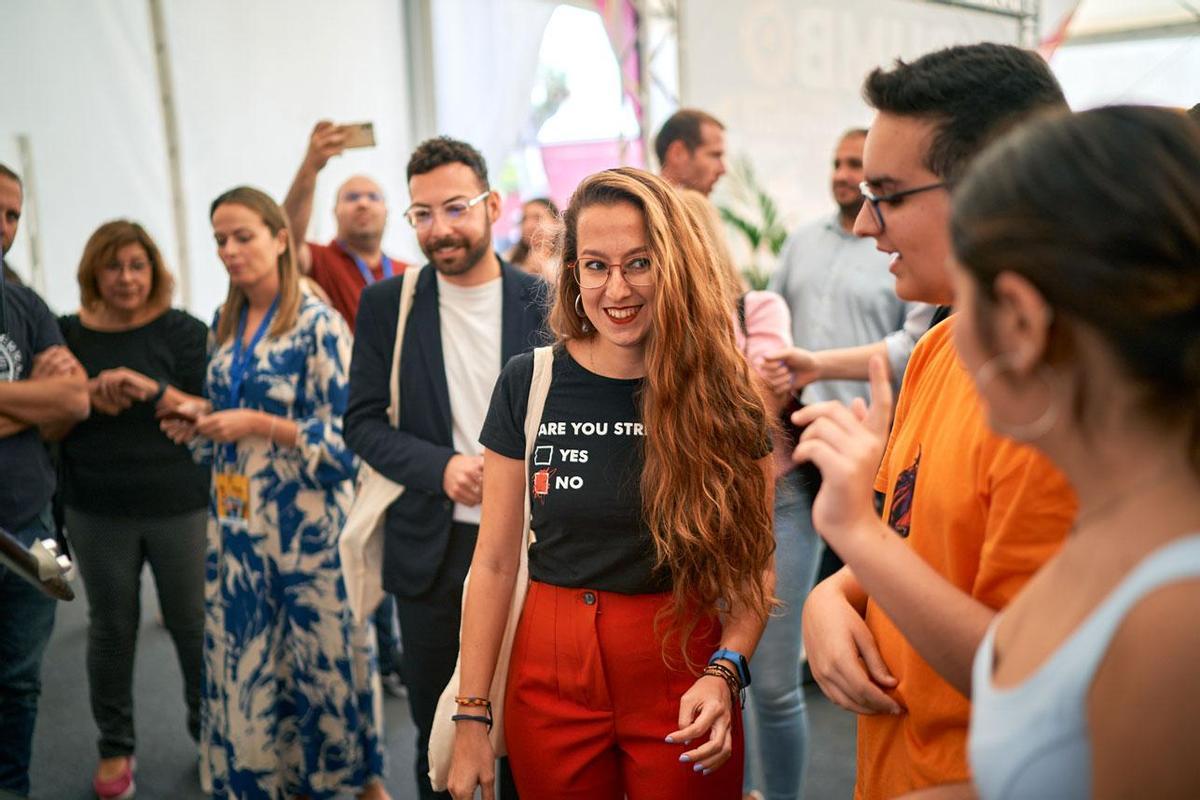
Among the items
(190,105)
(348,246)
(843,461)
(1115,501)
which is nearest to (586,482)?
(843,461)

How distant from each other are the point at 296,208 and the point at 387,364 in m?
1.46

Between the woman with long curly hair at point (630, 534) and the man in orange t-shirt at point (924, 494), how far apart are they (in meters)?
0.28

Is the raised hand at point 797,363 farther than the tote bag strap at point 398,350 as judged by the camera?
No

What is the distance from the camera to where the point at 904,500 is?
1.19m

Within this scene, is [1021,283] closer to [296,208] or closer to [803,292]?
[803,292]

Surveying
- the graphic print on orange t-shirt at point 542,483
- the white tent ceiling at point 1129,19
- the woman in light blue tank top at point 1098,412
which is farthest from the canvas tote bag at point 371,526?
the white tent ceiling at point 1129,19

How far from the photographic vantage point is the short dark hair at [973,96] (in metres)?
1.17

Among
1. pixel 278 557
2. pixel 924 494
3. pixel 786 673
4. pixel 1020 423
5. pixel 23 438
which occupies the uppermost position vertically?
pixel 1020 423

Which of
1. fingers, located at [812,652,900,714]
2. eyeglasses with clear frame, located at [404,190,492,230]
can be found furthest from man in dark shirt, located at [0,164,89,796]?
fingers, located at [812,652,900,714]

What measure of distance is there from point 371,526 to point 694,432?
115 cm

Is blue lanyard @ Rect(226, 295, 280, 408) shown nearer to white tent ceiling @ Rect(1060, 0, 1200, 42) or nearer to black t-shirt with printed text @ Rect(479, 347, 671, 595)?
black t-shirt with printed text @ Rect(479, 347, 671, 595)

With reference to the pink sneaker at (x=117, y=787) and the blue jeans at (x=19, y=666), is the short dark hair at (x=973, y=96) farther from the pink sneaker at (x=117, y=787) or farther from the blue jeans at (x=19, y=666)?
the pink sneaker at (x=117, y=787)

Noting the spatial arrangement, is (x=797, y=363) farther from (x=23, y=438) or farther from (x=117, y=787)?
(x=117, y=787)

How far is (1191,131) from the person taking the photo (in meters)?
0.76
